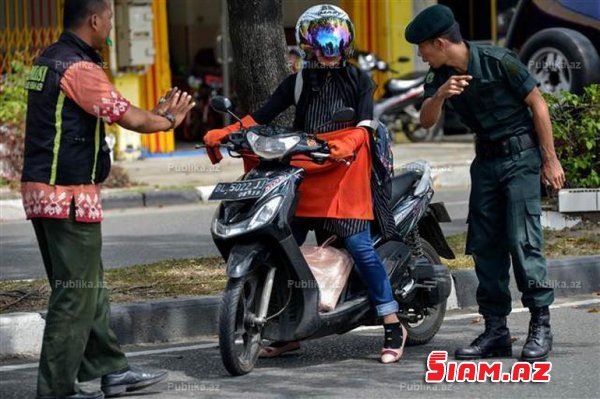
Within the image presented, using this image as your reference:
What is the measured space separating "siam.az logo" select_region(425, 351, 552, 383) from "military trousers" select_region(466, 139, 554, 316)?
1.10 ft

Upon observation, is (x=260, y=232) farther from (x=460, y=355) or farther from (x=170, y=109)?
(x=460, y=355)

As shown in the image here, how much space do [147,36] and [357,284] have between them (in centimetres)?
971

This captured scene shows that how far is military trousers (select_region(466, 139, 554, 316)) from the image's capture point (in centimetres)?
640

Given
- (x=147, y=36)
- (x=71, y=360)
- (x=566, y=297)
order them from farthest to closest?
(x=147, y=36), (x=566, y=297), (x=71, y=360)

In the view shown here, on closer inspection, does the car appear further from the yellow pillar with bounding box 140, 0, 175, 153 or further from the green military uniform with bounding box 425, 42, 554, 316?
the green military uniform with bounding box 425, 42, 554, 316

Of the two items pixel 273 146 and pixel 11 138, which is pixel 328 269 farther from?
pixel 11 138

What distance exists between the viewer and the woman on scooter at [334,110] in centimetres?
643

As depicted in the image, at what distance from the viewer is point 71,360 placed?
560 cm

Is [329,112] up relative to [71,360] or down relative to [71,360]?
up

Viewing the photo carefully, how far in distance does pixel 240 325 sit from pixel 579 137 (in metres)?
4.61

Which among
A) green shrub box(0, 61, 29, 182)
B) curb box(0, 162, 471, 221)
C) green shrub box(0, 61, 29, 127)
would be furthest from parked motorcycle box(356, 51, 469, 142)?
green shrub box(0, 61, 29, 182)

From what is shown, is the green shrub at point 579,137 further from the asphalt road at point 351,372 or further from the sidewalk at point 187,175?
the sidewalk at point 187,175

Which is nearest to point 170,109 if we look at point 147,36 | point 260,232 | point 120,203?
point 260,232

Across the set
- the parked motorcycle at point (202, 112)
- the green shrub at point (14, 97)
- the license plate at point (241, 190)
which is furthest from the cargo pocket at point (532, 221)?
the parked motorcycle at point (202, 112)
